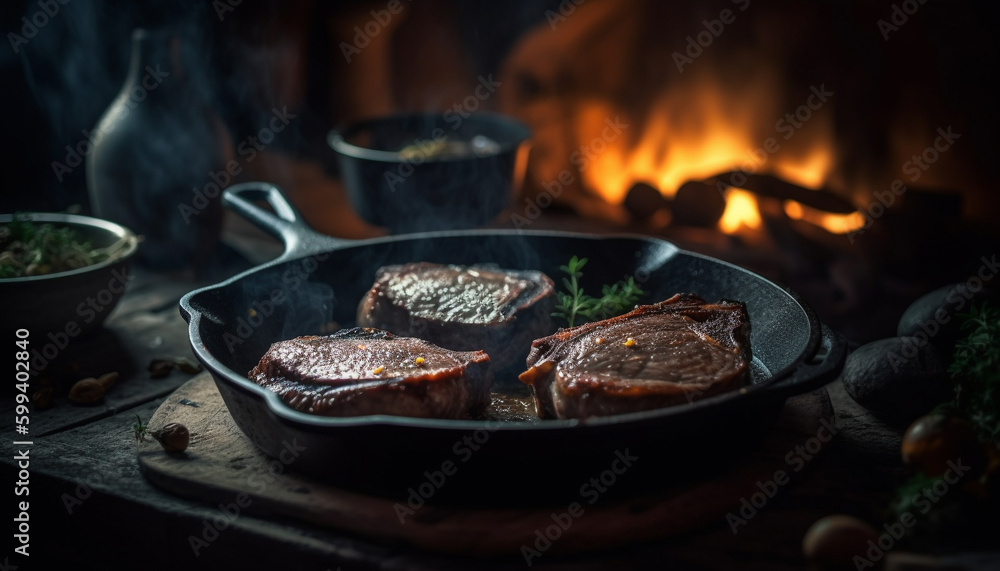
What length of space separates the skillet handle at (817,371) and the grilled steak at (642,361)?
0.57 ft

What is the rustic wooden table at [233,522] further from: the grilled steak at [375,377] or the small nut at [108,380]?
the grilled steak at [375,377]

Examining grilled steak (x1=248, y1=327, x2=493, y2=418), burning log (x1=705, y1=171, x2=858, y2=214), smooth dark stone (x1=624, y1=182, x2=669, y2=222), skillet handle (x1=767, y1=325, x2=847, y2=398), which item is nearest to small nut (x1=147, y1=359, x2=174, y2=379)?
grilled steak (x1=248, y1=327, x2=493, y2=418)

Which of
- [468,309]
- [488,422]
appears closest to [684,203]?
[468,309]

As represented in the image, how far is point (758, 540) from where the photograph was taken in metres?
1.91

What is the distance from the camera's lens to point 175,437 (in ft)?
7.30

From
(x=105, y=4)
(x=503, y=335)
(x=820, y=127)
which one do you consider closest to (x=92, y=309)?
(x=503, y=335)

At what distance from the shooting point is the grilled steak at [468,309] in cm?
257

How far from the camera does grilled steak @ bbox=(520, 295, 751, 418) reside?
1947 mm

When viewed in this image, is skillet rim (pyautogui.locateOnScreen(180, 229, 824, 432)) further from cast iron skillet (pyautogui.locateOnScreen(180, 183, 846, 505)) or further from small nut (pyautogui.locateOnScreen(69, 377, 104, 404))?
small nut (pyautogui.locateOnScreen(69, 377, 104, 404))

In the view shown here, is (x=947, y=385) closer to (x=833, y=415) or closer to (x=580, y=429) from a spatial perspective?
(x=833, y=415)

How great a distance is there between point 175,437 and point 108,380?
0.77 m

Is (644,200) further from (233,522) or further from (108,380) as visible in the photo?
(233,522)

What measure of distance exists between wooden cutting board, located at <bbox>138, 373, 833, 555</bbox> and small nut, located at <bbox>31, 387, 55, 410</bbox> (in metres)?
0.61

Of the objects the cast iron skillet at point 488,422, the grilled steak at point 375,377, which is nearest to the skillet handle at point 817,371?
the cast iron skillet at point 488,422
